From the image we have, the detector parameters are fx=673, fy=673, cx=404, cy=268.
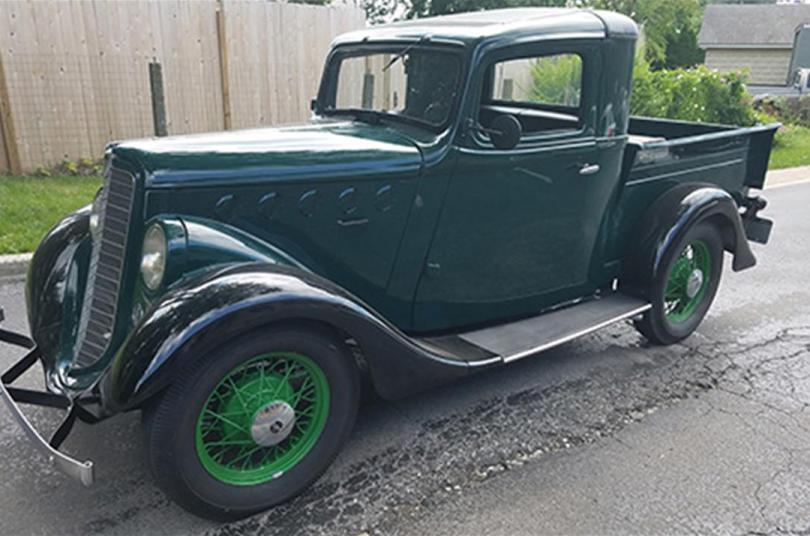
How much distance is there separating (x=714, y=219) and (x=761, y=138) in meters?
0.89

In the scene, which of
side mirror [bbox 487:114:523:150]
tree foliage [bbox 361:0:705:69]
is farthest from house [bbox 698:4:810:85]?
side mirror [bbox 487:114:523:150]

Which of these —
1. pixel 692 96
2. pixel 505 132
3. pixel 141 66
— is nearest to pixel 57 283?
pixel 505 132

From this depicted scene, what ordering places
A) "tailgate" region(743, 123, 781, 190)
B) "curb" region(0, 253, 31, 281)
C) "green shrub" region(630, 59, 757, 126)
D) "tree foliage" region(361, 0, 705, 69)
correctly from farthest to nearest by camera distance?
"tree foliage" region(361, 0, 705, 69), "green shrub" region(630, 59, 757, 126), "curb" region(0, 253, 31, 281), "tailgate" region(743, 123, 781, 190)

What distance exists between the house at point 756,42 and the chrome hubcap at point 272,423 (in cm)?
3727

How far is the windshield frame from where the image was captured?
10.4 feet

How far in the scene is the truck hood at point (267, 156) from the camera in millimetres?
2658

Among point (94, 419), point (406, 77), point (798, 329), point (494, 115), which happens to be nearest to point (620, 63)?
point (494, 115)

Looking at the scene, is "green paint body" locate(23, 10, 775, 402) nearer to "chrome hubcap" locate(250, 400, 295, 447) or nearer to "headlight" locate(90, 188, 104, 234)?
"headlight" locate(90, 188, 104, 234)

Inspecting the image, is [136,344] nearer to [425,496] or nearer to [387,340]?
[387,340]

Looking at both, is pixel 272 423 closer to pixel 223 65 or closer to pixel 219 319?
pixel 219 319

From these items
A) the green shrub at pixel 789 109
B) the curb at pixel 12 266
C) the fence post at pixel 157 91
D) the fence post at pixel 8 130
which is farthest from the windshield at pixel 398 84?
the green shrub at pixel 789 109

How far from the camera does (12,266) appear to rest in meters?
5.16

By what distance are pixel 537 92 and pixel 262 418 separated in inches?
95.7

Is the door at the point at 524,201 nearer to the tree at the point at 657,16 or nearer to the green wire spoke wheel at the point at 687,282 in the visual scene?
the green wire spoke wheel at the point at 687,282
